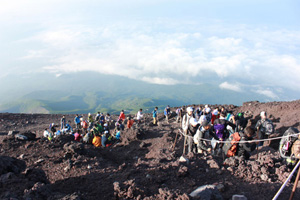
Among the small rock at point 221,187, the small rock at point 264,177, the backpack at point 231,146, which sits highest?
the backpack at point 231,146

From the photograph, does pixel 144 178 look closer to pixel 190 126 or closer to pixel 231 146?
pixel 231 146

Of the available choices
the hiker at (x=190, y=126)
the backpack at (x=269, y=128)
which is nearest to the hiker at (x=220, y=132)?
the hiker at (x=190, y=126)

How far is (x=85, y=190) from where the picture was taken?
5.94 metres

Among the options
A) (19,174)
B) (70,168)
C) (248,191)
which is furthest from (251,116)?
(19,174)

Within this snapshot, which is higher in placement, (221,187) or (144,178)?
(144,178)

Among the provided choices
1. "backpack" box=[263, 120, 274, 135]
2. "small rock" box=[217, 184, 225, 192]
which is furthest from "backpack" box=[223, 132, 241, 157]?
"backpack" box=[263, 120, 274, 135]

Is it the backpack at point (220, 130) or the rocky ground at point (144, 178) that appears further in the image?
the backpack at point (220, 130)

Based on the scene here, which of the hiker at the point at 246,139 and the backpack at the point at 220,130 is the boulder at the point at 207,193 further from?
the backpack at the point at 220,130

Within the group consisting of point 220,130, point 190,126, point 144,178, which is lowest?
point 144,178

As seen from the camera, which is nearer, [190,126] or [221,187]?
[221,187]

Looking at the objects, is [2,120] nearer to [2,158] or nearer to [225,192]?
[2,158]

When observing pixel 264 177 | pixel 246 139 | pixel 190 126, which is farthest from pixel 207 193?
pixel 190 126

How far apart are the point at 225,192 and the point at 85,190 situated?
403 cm

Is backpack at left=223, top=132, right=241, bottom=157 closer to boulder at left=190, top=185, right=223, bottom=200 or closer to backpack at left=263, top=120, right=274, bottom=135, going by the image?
boulder at left=190, top=185, right=223, bottom=200
